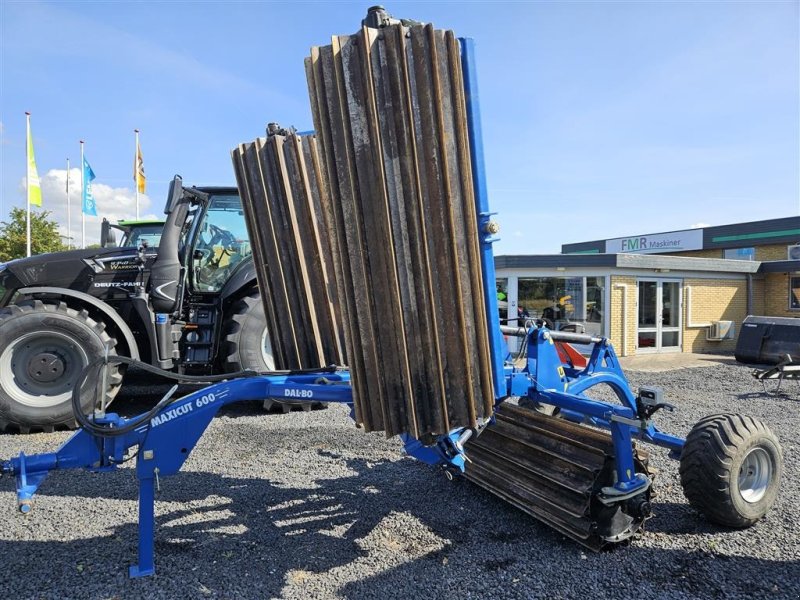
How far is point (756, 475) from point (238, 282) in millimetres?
5518

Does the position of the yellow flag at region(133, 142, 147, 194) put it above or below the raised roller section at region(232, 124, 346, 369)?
above

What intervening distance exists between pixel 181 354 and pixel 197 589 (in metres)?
3.99

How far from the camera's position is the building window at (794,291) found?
16.4 m

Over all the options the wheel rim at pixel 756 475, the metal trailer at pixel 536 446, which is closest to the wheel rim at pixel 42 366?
the metal trailer at pixel 536 446

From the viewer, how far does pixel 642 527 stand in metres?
3.60

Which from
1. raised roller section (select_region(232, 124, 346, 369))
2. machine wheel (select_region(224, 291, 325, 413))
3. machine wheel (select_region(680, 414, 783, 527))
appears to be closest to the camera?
machine wheel (select_region(680, 414, 783, 527))

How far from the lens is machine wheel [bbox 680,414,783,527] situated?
11.7 ft

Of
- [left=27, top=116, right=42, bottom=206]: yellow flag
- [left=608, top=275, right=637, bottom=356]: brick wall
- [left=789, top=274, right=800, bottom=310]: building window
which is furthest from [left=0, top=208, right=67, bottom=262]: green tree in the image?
[left=789, top=274, right=800, bottom=310]: building window

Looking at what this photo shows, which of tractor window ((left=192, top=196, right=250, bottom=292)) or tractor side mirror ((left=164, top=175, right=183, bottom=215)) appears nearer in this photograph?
tractor side mirror ((left=164, top=175, right=183, bottom=215))

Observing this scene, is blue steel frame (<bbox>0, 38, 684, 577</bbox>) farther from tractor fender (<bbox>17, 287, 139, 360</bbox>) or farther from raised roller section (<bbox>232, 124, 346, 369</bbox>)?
tractor fender (<bbox>17, 287, 139, 360</bbox>)

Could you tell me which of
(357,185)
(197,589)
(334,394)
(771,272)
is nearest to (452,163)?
(357,185)

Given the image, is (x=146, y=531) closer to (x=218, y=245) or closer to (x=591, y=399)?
(x=591, y=399)

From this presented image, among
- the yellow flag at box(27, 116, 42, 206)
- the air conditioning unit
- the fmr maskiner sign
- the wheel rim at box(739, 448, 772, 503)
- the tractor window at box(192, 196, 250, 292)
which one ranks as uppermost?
the yellow flag at box(27, 116, 42, 206)

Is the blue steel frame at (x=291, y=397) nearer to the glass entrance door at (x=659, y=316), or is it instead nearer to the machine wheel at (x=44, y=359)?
the machine wheel at (x=44, y=359)
